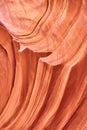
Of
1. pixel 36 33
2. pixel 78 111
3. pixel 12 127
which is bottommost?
pixel 12 127

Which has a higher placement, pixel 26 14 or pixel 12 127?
pixel 26 14

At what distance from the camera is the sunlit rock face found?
0.37 metres

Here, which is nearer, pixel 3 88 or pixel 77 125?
pixel 77 125

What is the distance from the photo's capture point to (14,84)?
514 millimetres

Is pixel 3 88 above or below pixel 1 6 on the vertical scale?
below

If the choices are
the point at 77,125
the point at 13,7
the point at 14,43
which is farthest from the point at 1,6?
the point at 77,125

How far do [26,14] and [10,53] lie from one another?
16 centimetres

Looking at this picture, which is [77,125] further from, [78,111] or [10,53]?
[10,53]

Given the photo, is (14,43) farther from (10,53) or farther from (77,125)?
(77,125)

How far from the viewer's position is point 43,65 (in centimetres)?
46

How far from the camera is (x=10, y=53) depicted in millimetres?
506

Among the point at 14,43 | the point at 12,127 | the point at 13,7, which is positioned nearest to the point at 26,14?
the point at 13,7

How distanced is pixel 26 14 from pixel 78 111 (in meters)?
0.18

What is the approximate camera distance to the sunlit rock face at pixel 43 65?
A: 370mm
